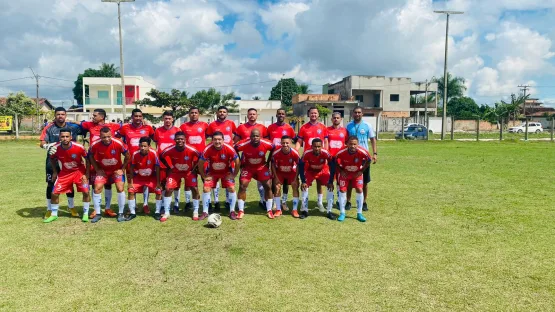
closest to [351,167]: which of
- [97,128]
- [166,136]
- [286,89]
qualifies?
[166,136]

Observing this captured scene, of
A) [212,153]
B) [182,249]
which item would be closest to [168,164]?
[212,153]

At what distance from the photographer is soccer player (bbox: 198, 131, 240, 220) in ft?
24.1

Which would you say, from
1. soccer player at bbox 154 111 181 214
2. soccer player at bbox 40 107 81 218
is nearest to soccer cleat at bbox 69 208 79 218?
soccer player at bbox 40 107 81 218

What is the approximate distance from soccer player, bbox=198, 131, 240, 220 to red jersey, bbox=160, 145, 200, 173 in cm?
20

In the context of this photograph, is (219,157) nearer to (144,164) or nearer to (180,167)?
(180,167)

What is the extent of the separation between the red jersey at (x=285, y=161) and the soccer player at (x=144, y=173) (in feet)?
7.31

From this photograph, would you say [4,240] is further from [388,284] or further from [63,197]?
[388,284]

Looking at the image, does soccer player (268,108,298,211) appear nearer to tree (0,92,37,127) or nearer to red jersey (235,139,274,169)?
red jersey (235,139,274,169)

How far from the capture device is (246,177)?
7.63 m

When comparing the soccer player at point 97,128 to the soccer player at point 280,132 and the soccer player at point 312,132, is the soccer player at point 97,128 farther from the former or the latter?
the soccer player at point 312,132

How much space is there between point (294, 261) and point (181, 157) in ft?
11.1

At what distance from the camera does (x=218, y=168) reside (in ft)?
24.3

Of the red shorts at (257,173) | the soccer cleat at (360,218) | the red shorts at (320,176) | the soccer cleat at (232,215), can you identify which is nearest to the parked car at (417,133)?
the red shorts at (320,176)

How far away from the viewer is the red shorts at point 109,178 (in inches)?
282
